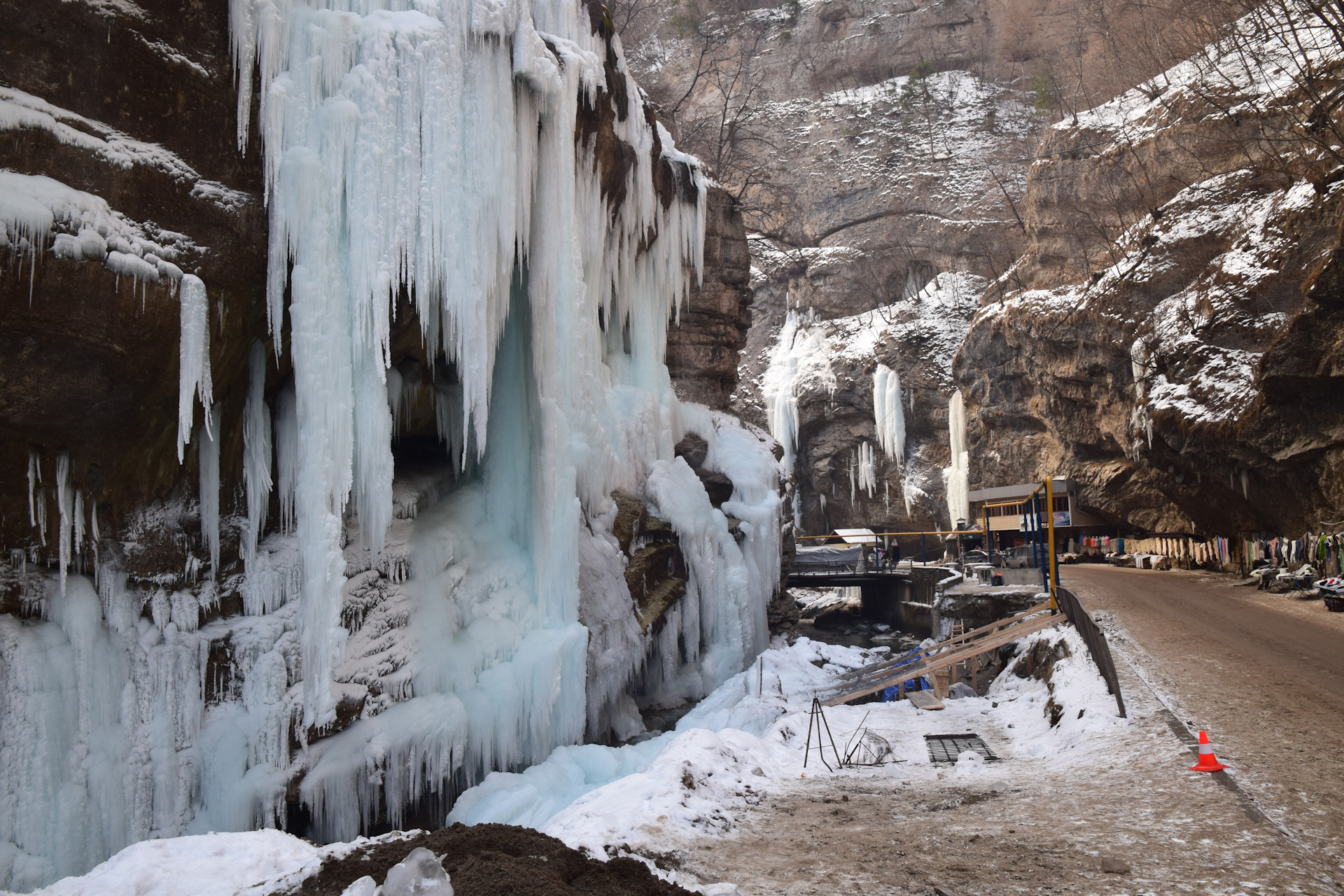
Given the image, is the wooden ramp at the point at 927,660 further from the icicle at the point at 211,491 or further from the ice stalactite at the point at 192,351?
the ice stalactite at the point at 192,351

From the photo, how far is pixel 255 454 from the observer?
873cm

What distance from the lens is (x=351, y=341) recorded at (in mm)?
8336

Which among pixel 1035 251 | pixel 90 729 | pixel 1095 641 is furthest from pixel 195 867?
pixel 1035 251

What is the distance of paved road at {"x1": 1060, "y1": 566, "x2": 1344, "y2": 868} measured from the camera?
5016 mm

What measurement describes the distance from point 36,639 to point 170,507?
5.32 feet

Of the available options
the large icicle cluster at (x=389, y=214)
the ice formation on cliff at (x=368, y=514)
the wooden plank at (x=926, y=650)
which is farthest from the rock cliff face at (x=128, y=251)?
the wooden plank at (x=926, y=650)

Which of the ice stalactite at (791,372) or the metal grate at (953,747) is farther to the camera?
the ice stalactite at (791,372)

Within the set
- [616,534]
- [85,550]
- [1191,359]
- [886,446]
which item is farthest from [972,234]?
[85,550]

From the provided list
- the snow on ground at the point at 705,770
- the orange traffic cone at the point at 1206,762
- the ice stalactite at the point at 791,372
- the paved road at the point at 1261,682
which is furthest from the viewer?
the ice stalactite at the point at 791,372

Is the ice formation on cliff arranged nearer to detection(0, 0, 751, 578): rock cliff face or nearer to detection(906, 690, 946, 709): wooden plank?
detection(0, 0, 751, 578): rock cliff face

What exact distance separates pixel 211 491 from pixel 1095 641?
9737 millimetres

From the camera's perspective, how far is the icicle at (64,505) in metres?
7.28

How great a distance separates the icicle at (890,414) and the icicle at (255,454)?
99.1 ft

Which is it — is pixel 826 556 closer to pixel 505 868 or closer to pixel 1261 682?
pixel 1261 682
